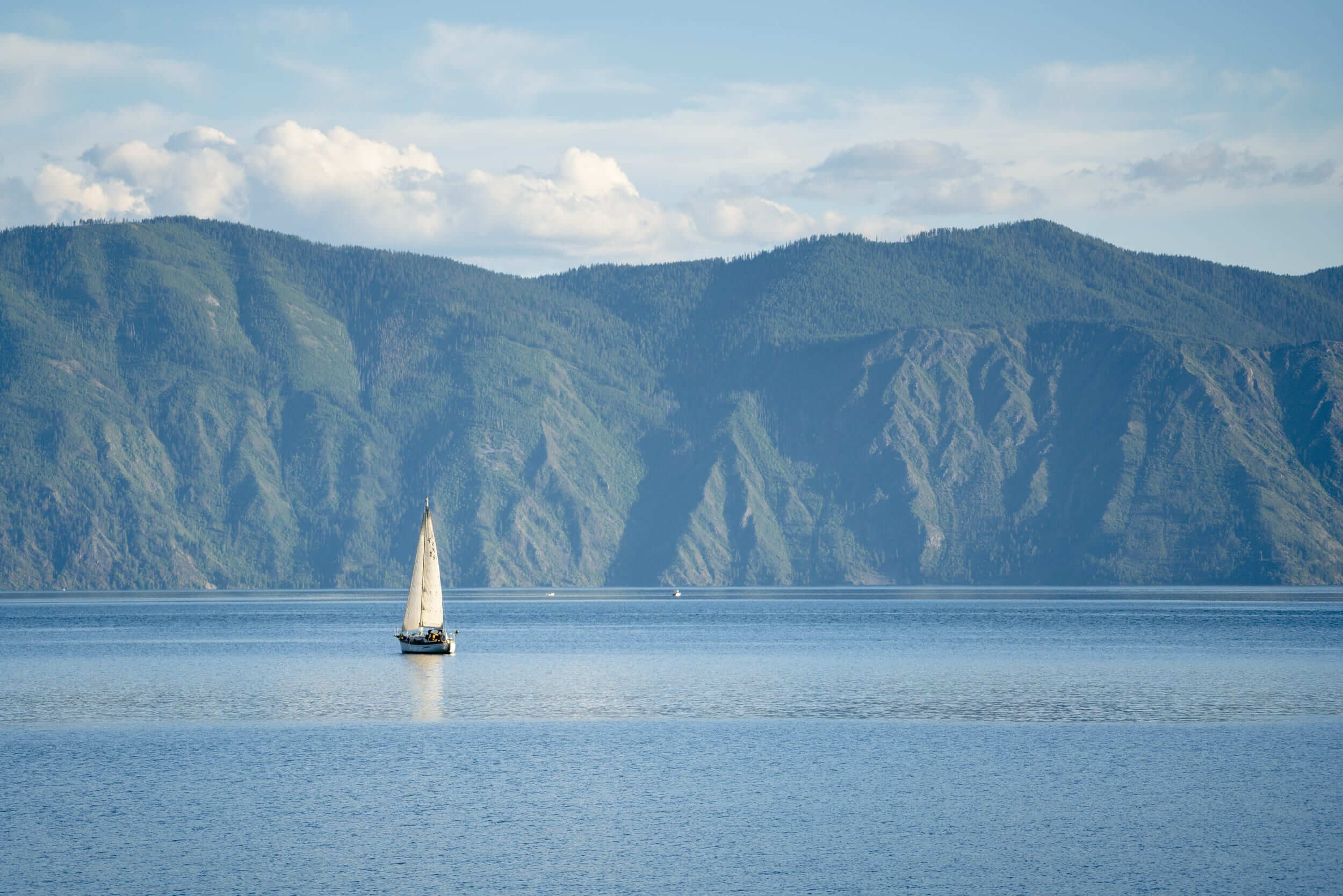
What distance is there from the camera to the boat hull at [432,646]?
13412 centimetres

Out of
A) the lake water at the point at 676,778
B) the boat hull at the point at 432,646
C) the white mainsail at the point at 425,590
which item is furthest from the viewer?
the boat hull at the point at 432,646

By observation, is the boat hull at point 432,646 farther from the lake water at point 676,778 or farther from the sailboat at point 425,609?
the lake water at point 676,778

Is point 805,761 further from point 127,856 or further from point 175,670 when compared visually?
point 175,670

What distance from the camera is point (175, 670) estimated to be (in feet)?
406

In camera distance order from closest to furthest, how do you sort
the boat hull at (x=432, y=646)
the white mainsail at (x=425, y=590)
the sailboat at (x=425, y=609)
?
the white mainsail at (x=425, y=590), the sailboat at (x=425, y=609), the boat hull at (x=432, y=646)

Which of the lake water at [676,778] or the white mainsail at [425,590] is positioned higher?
the white mainsail at [425,590]

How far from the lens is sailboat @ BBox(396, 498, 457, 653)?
127m

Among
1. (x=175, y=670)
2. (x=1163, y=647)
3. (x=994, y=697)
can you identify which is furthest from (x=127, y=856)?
(x=1163, y=647)

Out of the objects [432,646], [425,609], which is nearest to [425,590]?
[425,609]

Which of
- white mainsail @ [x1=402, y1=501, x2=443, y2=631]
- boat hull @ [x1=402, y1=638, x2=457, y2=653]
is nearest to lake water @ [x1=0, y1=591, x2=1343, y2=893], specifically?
white mainsail @ [x1=402, y1=501, x2=443, y2=631]

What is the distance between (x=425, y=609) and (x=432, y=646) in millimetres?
3926

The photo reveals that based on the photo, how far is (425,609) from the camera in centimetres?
13238

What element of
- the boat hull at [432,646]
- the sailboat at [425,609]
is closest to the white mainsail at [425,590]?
the sailboat at [425,609]

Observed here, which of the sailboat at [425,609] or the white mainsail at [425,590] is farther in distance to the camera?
the sailboat at [425,609]
